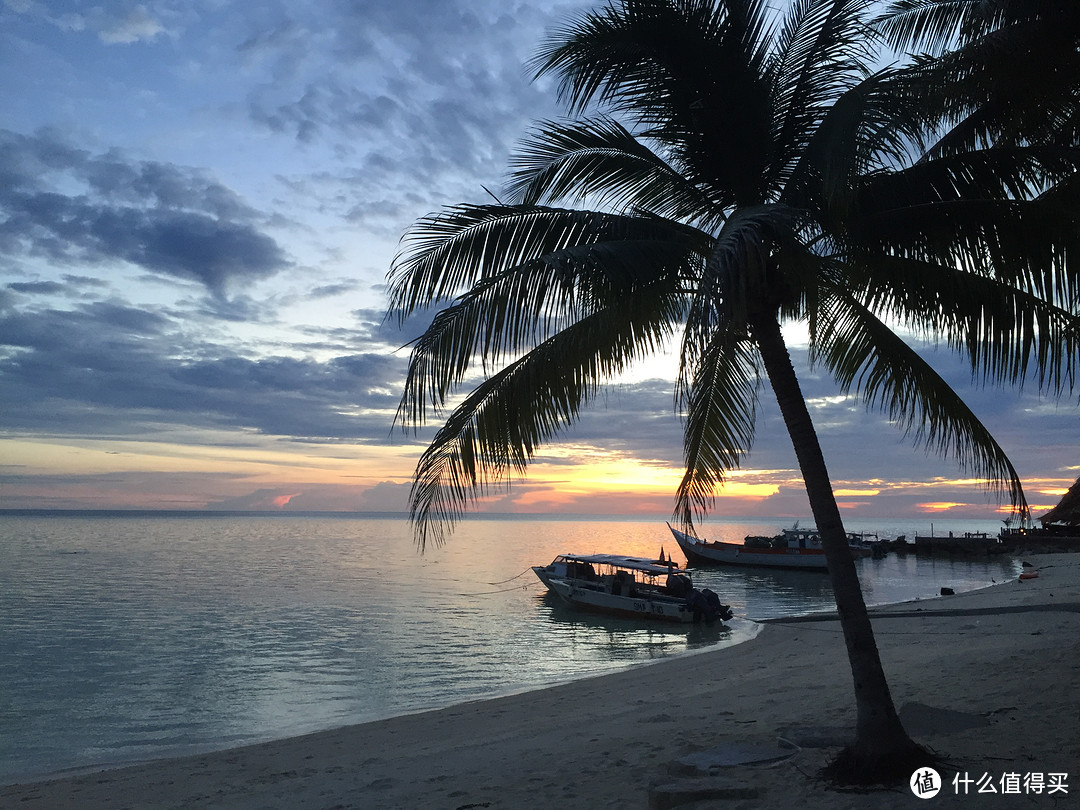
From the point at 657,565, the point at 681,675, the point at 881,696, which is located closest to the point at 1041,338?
the point at 881,696

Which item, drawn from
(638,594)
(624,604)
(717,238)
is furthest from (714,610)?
(717,238)

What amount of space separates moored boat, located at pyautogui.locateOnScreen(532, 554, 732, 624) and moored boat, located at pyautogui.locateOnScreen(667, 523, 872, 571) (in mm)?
22029

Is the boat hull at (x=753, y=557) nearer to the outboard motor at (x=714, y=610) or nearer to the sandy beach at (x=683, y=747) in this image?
the outboard motor at (x=714, y=610)

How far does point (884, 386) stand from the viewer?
787 centimetres

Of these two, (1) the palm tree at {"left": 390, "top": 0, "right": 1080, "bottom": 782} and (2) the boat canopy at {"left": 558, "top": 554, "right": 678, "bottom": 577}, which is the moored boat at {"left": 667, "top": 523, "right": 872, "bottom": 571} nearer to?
(2) the boat canopy at {"left": 558, "top": 554, "right": 678, "bottom": 577}

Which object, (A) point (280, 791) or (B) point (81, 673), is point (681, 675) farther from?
(B) point (81, 673)

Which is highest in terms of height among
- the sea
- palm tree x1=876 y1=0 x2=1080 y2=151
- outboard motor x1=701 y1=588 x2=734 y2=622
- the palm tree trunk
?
palm tree x1=876 y1=0 x2=1080 y2=151

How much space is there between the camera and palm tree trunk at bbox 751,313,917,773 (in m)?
6.00

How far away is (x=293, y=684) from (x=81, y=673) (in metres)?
6.88

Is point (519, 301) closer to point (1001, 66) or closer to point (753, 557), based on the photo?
point (1001, 66)

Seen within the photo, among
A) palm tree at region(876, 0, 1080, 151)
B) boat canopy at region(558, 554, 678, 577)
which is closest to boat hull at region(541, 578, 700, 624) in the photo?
boat canopy at region(558, 554, 678, 577)

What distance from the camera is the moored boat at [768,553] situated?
60.1 meters

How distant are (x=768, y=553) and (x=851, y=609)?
59.6 metres

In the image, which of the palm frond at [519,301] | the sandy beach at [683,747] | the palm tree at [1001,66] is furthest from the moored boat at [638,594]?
the palm frond at [519,301]
